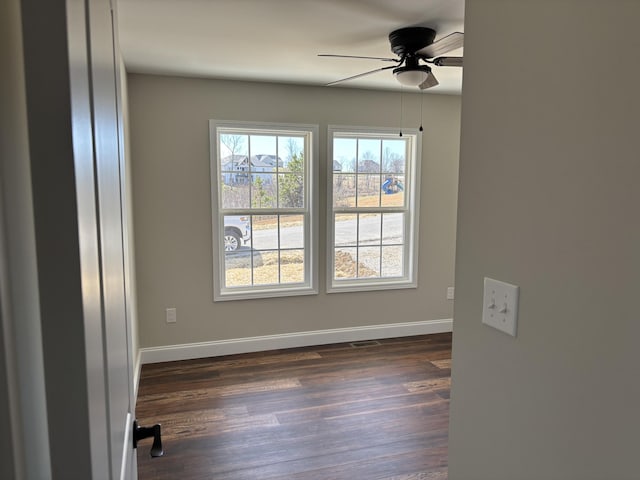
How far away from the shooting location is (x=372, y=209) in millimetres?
4434

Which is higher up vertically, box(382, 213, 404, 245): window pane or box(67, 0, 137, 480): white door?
box(67, 0, 137, 480): white door

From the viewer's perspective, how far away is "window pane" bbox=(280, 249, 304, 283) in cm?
420

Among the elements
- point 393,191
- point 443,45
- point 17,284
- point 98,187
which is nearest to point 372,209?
point 393,191

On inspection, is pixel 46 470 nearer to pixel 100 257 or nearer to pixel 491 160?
pixel 100 257

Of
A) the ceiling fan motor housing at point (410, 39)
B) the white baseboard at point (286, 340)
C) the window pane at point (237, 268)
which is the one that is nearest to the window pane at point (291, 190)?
the window pane at point (237, 268)

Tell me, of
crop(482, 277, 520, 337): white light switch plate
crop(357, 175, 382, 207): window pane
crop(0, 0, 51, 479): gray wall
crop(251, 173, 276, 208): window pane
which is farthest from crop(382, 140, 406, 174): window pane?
crop(0, 0, 51, 479): gray wall

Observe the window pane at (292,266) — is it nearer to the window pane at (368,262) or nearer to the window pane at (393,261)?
the window pane at (368,262)

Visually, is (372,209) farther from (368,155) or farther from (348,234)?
(368,155)

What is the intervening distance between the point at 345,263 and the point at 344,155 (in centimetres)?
108

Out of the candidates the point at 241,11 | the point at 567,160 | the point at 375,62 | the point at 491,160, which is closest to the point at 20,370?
the point at 567,160

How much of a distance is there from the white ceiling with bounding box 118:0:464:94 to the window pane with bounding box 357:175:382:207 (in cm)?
110

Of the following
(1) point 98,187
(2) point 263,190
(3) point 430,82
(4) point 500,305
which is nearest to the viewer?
(1) point 98,187

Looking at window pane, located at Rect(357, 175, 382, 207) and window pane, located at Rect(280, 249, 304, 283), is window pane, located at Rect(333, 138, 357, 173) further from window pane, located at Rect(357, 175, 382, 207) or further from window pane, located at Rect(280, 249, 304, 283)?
window pane, located at Rect(280, 249, 304, 283)

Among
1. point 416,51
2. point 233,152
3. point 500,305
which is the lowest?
point 500,305
